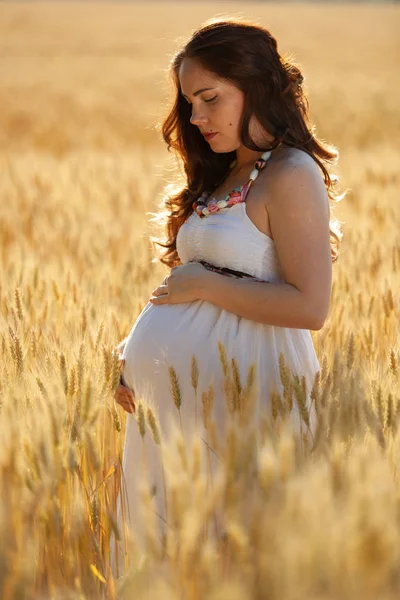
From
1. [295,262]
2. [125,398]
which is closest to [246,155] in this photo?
[295,262]

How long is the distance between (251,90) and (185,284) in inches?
17.3

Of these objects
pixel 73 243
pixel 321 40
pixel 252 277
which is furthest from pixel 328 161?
pixel 321 40

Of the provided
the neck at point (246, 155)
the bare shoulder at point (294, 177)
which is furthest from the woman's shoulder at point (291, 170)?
the neck at point (246, 155)

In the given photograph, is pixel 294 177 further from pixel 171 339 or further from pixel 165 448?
pixel 165 448

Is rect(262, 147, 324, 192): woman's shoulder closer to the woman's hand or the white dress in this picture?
the white dress

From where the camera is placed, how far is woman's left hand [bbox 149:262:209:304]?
178cm

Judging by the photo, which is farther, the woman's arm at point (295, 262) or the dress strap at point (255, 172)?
the dress strap at point (255, 172)

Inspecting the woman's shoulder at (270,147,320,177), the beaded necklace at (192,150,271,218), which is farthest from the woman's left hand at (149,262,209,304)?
the woman's shoulder at (270,147,320,177)

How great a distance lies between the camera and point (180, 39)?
2201 millimetres

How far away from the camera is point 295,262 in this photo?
170 cm

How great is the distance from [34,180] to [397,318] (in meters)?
3.82

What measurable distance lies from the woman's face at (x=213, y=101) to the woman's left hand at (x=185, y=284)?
29 centimetres

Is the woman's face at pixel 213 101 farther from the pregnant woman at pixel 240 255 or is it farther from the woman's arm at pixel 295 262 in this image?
the woman's arm at pixel 295 262

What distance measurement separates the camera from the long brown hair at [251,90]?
185 cm
